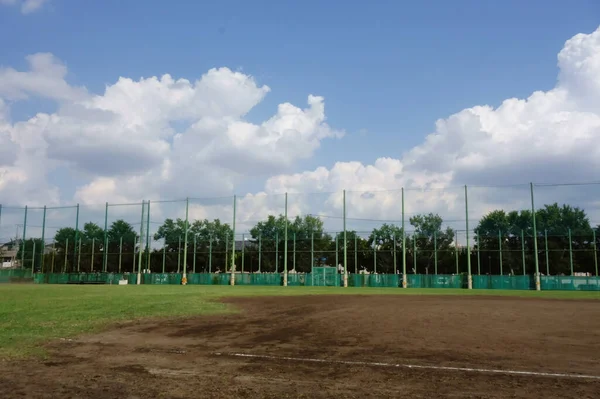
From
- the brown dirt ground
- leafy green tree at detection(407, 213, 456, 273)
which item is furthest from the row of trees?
the brown dirt ground

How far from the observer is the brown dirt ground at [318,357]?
24.7 feet

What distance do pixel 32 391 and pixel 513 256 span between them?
59.2 m

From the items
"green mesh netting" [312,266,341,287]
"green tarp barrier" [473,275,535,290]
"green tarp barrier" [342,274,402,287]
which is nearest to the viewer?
"green tarp barrier" [473,275,535,290]

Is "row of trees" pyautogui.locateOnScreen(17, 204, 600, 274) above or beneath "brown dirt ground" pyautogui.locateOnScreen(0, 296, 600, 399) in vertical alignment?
above

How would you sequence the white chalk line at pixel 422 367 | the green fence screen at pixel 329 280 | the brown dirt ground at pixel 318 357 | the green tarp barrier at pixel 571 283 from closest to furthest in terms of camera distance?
the brown dirt ground at pixel 318 357
the white chalk line at pixel 422 367
the green tarp barrier at pixel 571 283
the green fence screen at pixel 329 280

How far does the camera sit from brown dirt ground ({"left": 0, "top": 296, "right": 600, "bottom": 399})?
7.54 meters

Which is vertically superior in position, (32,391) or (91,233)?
(91,233)

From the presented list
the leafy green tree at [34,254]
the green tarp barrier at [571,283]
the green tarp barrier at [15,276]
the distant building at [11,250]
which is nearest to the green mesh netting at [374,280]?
the green tarp barrier at [571,283]

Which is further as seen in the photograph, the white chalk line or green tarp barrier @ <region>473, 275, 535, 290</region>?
green tarp barrier @ <region>473, 275, 535, 290</region>

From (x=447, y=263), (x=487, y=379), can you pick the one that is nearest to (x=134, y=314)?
(x=487, y=379)

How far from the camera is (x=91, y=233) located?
111562mm

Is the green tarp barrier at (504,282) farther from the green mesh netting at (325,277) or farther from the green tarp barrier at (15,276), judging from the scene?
the green tarp barrier at (15,276)

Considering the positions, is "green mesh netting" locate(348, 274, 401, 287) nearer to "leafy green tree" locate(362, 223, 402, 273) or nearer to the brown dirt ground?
"leafy green tree" locate(362, 223, 402, 273)

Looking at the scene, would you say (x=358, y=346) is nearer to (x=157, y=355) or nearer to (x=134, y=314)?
(x=157, y=355)
